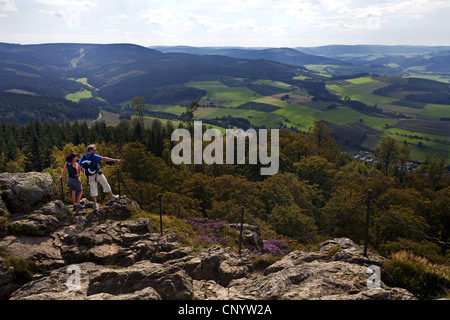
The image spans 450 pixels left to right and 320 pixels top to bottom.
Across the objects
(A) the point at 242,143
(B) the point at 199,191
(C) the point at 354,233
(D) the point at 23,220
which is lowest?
(C) the point at 354,233

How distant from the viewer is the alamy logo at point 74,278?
10.1m

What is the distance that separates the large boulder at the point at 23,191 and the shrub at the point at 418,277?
1660cm

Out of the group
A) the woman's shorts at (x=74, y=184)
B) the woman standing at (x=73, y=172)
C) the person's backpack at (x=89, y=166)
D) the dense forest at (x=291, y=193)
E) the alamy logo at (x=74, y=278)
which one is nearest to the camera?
the alamy logo at (x=74, y=278)

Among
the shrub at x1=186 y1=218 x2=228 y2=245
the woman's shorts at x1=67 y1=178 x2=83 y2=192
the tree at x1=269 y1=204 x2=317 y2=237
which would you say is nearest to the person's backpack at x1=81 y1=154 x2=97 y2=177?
the woman's shorts at x1=67 y1=178 x2=83 y2=192

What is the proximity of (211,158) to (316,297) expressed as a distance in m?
43.3

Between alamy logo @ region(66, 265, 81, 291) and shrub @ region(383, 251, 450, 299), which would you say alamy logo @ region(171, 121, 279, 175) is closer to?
alamy logo @ region(66, 265, 81, 291)

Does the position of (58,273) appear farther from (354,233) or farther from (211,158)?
(211,158)

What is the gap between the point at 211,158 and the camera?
51562 mm

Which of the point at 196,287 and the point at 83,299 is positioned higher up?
the point at 83,299

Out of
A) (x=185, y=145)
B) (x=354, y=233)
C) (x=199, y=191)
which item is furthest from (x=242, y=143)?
(x=354, y=233)

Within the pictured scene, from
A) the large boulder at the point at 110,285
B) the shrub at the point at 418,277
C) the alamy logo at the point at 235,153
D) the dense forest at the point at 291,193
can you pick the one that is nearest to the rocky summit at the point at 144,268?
the large boulder at the point at 110,285

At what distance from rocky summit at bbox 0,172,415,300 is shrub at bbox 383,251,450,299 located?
698mm

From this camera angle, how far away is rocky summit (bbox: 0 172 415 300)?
30.8ft

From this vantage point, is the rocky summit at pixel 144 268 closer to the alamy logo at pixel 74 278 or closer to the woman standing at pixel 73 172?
the alamy logo at pixel 74 278
